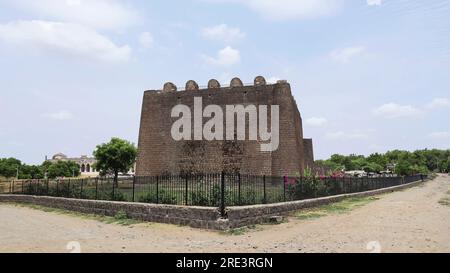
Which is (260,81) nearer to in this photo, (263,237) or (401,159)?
(263,237)

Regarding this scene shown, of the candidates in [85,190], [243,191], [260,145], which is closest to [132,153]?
[260,145]

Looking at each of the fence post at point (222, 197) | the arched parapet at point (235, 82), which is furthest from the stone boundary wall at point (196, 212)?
the arched parapet at point (235, 82)

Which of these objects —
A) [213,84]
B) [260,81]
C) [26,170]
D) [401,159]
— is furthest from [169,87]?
[401,159]

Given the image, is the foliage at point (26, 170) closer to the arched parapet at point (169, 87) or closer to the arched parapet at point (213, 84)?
the arched parapet at point (169, 87)

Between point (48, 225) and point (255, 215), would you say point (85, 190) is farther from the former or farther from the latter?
point (255, 215)

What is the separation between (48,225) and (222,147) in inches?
754

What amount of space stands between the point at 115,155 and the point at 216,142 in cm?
1187

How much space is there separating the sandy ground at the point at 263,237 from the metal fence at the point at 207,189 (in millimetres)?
1282

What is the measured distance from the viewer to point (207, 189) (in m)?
12.6

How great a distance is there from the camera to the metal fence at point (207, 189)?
12352 mm

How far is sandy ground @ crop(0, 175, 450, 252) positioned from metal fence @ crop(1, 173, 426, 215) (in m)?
1.28
